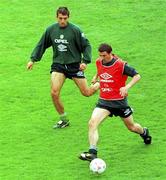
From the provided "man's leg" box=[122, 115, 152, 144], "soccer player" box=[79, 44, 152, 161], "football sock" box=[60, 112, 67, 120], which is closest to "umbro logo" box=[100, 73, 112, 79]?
"soccer player" box=[79, 44, 152, 161]

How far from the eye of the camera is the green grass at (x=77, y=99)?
12352 mm

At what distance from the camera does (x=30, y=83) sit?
56.4 ft

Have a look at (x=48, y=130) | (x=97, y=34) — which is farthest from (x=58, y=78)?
(x=97, y=34)

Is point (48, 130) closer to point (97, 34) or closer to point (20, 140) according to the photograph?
point (20, 140)

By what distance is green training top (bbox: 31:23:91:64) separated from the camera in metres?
13.8

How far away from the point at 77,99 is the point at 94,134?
4062mm

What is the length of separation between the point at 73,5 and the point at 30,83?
22.5 ft

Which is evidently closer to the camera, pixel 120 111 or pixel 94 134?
pixel 94 134

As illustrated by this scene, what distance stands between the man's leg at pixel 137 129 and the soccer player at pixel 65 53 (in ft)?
4.77

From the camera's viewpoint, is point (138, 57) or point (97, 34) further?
point (97, 34)

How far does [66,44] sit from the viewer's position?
13.9 metres

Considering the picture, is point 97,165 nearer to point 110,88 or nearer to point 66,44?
point 110,88

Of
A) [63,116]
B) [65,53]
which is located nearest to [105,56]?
[65,53]

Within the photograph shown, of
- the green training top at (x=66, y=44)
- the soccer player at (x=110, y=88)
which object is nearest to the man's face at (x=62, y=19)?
the green training top at (x=66, y=44)
